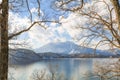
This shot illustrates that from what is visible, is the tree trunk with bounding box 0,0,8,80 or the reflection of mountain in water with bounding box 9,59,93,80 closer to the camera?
the tree trunk with bounding box 0,0,8,80

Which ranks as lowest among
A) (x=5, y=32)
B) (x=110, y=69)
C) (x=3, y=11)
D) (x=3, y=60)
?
(x=110, y=69)

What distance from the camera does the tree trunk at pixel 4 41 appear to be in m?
4.43

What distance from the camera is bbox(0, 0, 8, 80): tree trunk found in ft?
14.5

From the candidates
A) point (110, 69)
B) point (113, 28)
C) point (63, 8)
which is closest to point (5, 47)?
point (63, 8)

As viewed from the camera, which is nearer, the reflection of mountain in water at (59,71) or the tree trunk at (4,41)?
the tree trunk at (4,41)

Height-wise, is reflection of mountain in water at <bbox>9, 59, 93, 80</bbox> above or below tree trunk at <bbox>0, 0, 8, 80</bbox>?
below

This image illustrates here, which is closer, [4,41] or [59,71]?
[4,41]

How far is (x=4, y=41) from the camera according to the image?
179 inches

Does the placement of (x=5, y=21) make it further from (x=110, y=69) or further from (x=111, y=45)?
(x=110, y=69)

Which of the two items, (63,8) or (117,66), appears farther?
(117,66)

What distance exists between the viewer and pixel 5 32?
179 inches

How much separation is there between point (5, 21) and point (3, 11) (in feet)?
0.66

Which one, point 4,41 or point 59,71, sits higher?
point 4,41

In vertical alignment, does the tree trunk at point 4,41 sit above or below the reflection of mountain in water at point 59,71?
above
